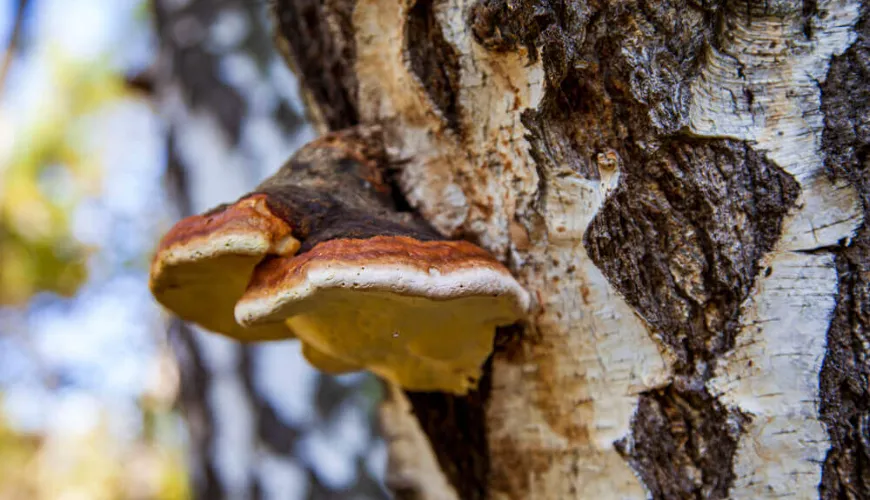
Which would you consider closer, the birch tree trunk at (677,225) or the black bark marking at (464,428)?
the birch tree trunk at (677,225)

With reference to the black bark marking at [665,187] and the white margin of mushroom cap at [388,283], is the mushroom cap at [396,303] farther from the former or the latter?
the black bark marking at [665,187]

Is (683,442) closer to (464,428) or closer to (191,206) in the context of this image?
(464,428)

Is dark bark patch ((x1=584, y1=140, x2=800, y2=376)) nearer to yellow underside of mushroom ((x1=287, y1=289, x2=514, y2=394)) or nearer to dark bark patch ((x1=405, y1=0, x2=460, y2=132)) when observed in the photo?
yellow underside of mushroom ((x1=287, y1=289, x2=514, y2=394))

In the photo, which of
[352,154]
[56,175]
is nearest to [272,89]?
[352,154]

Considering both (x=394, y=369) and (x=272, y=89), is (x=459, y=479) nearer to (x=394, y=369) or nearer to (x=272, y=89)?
(x=394, y=369)

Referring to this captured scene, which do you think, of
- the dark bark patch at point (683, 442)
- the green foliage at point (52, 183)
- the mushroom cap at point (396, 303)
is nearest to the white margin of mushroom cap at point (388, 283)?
the mushroom cap at point (396, 303)

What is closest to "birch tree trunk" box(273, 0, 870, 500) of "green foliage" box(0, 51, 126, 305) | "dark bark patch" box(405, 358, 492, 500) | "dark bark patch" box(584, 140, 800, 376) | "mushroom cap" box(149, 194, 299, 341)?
"dark bark patch" box(584, 140, 800, 376)

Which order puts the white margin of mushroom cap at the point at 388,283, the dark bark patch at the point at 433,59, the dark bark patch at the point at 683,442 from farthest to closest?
the dark bark patch at the point at 433,59 < the dark bark patch at the point at 683,442 < the white margin of mushroom cap at the point at 388,283
